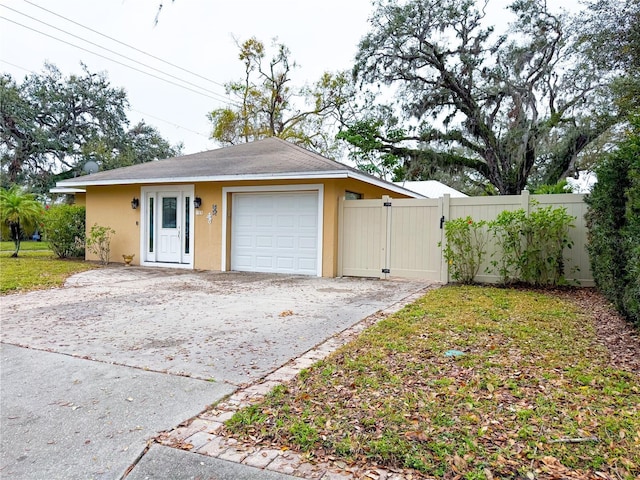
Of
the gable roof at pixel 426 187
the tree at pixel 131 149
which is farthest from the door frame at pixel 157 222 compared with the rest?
the tree at pixel 131 149

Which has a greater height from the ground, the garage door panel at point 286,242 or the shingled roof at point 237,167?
the shingled roof at point 237,167

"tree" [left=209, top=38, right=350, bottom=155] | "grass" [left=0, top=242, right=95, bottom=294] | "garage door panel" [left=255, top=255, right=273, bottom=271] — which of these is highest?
"tree" [left=209, top=38, right=350, bottom=155]

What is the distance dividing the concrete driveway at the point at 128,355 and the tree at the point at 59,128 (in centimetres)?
2144

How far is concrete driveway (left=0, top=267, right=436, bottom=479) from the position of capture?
2340 millimetres

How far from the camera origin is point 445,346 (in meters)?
3.90

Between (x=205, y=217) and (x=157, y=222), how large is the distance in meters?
1.58

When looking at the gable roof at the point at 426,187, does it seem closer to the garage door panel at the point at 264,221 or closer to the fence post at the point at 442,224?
the garage door panel at the point at 264,221

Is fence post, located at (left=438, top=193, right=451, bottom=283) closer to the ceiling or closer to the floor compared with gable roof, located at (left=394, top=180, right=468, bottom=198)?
closer to the floor

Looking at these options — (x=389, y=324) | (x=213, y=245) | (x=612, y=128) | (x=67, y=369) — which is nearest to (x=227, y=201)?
(x=213, y=245)

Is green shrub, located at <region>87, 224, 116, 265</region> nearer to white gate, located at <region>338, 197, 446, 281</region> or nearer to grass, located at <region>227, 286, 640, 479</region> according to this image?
white gate, located at <region>338, 197, 446, 281</region>

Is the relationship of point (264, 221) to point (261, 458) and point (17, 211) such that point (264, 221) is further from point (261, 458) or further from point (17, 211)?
point (261, 458)

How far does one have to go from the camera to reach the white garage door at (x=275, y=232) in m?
9.91

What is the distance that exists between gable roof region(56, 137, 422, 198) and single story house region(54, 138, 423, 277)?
→ 0.08ft

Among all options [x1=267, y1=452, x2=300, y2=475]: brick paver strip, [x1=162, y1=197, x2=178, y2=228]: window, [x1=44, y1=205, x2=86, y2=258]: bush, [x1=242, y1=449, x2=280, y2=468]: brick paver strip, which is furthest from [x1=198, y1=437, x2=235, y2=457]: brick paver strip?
[x1=44, y1=205, x2=86, y2=258]: bush
